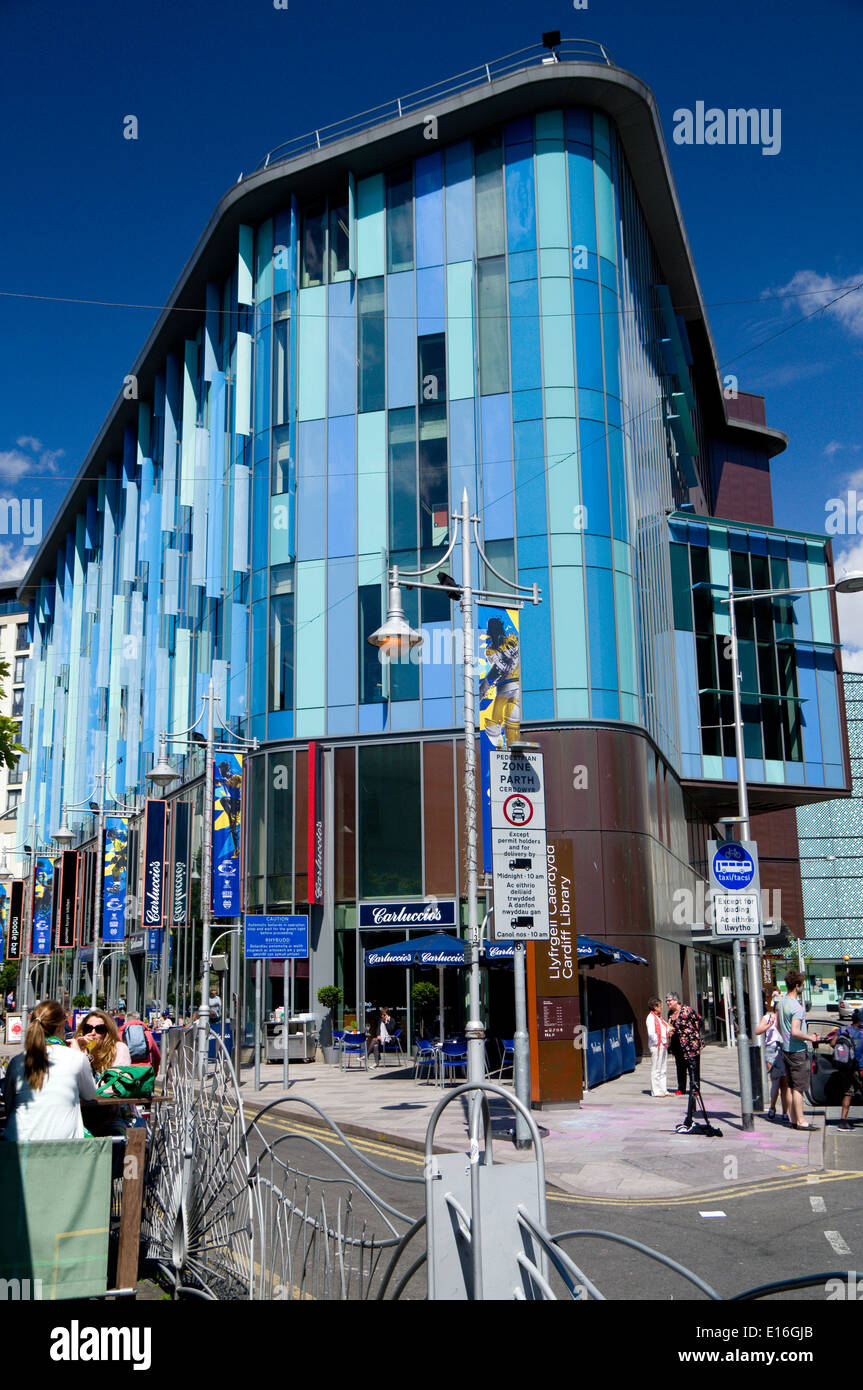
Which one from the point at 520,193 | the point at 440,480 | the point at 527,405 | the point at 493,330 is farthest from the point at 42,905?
the point at 520,193

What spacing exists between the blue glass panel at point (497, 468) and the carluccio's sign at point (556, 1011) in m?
16.2

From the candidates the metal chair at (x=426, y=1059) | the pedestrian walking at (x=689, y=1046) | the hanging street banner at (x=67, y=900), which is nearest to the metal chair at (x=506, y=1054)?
the metal chair at (x=426, y=1059)

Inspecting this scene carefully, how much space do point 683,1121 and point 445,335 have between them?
24968 mm

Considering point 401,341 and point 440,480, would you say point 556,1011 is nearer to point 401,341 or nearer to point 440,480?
point 440,480

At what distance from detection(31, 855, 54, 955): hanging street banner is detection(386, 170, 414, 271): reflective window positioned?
1247 inches

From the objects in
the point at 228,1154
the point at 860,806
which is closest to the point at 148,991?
the point at 228,1154

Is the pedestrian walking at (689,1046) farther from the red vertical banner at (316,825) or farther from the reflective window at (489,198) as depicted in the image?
the reflective window at (489,198)

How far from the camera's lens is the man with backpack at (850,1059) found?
16.5 metres

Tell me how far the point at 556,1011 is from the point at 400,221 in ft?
88.1

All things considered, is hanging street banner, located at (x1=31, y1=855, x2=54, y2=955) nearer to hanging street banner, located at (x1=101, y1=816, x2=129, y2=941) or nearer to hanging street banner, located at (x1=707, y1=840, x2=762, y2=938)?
hanging street banner, located at (x1=101, y1=816, x2=129, y2=941)

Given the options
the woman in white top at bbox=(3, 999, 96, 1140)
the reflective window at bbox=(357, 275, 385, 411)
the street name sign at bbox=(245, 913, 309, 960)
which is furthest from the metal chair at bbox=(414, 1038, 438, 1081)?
the reflective window at bbox=(357, 275, 385, 411)

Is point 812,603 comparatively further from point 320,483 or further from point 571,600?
point 320,483

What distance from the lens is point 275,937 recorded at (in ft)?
81.3

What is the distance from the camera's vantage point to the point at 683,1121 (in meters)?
16.9
